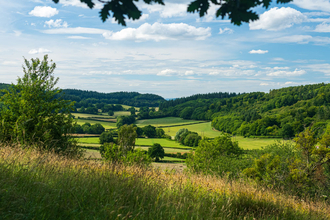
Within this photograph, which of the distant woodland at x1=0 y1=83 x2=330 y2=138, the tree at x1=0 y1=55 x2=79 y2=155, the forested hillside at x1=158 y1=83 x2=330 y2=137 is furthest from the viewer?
the distant woodland at x1=0 y1=83 x2=330 y2=138

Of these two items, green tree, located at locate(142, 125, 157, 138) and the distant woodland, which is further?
the distant woodland

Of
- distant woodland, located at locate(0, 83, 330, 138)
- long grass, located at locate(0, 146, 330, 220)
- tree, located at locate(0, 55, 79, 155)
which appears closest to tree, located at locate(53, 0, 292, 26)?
long grass, located at locate(0, 146, 330, 220)

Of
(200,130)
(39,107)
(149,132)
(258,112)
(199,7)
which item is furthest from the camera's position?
(258,112)

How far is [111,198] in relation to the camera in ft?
13.3

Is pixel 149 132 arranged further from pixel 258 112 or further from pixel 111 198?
pixel 111 198

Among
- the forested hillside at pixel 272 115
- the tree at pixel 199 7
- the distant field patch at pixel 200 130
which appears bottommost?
the distant field patch at pixel 200 130

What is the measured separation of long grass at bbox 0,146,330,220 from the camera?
3.48 meters

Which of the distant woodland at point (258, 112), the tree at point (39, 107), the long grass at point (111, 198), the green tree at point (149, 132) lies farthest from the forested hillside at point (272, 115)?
the long grass at point (111, 198)

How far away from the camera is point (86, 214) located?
11.5 ft

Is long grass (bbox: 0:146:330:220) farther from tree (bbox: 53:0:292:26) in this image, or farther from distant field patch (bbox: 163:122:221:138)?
distant field patch (bbox: 163:122:221:138)

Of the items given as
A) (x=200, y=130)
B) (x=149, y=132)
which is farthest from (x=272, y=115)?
(x=149, y=132)

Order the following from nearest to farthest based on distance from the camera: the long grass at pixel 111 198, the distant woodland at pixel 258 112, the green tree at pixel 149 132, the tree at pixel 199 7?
the tree at pixel 199 7, the long grass at pixel 111 198, the green tree at pixel 149 132, the distant woodland at pixel 258 112

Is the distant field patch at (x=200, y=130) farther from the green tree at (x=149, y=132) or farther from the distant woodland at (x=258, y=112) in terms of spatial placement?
the green tree at (x=149, y=132)

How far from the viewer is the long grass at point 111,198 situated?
3.48 meters
